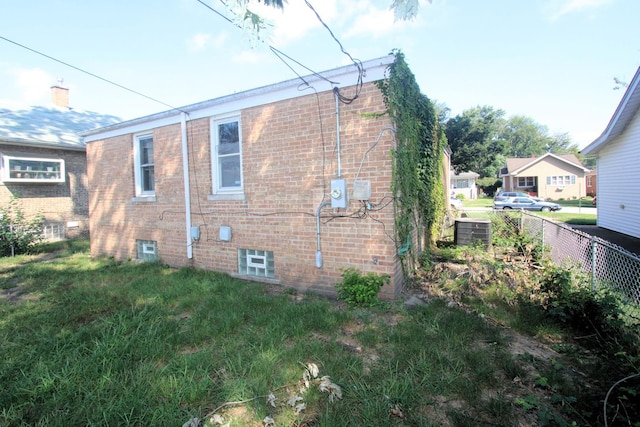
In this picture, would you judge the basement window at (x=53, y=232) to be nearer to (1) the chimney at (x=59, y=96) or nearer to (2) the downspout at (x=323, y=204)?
(1) the chimney at (x=59, y=96)

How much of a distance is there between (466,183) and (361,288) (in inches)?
2040

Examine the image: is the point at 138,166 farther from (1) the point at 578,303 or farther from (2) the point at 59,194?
(1) the point at 578,303

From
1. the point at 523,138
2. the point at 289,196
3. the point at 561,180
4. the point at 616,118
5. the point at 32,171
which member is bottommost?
the point at 289,196

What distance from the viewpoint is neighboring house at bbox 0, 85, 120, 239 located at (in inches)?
432

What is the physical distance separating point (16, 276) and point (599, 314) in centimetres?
1041

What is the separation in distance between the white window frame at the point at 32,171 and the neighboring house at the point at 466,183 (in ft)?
147

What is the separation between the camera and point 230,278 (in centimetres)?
647

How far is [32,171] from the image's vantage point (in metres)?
11.4

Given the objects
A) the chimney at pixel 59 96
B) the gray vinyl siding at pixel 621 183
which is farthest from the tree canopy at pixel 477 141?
the chimney at pixel 59 96

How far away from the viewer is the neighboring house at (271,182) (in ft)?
16.6

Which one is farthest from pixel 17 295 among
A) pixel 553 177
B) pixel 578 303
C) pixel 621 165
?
pixel 553 177

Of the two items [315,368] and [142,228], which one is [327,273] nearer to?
[315,368]

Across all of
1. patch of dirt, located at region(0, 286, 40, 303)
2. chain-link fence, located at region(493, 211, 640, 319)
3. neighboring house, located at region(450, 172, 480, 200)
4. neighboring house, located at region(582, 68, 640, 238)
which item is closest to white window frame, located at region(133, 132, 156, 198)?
patch of dirt, located at region(0, 286, 40, 303)

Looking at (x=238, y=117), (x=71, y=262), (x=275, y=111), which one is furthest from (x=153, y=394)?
(x=71, y=262)
